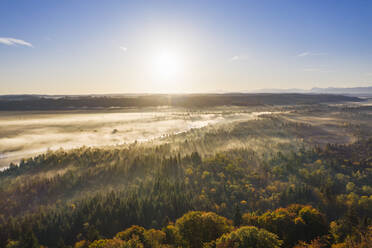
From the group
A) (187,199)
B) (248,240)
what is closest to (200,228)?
(248,240)

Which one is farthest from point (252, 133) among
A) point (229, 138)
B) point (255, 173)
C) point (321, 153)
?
point (255, 173)

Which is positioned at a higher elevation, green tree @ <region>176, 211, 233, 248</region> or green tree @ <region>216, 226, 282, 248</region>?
green tree @ <region>216, 226, 282, 248</region>

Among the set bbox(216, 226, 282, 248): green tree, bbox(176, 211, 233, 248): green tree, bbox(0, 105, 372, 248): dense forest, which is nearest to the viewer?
bbox(216, 226, 282, 248): green tree

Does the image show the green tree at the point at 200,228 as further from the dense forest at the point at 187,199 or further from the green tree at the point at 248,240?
the green tree at the point at 248,240

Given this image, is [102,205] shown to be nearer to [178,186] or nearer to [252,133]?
[178,186]

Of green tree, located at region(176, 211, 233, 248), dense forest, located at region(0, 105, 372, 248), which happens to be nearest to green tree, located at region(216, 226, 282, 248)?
dense forest, located at region(0, 105, 372, 248)

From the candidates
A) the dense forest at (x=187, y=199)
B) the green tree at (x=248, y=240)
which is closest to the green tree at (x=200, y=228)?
the dense forest at (x=187, y=199)

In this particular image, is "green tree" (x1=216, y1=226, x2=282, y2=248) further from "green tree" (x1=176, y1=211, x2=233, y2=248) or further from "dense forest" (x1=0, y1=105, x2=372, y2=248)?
"green tree" (x1=176, y1=211, x2=233, y2=248)

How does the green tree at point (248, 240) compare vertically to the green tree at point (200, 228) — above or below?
above

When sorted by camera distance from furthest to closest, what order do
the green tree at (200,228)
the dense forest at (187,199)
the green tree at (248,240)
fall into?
the dense forest at (187,199), the green tree at (200,228), the green tree at (248,240)
